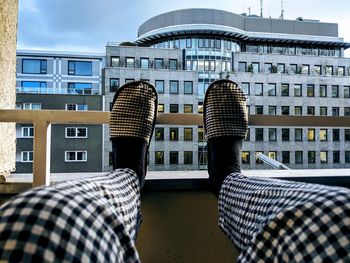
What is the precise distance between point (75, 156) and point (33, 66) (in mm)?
4034

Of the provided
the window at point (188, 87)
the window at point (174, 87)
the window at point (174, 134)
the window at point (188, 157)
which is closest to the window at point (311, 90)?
Answer: the window at point (188, 87)

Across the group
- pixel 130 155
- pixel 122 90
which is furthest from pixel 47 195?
pixel 122 90

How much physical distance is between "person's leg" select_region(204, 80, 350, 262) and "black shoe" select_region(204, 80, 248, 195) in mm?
174

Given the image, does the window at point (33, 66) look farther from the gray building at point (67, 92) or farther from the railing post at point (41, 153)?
the railing post at point (41, 153)

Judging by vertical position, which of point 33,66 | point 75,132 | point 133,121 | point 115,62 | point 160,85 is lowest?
point 133,121

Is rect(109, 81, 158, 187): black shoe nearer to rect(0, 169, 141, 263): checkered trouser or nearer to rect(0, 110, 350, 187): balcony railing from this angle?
rect(0, 110, 350, 187): balcony railing

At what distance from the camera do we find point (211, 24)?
1352 cm

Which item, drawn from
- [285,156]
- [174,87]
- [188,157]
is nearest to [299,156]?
[285,156]

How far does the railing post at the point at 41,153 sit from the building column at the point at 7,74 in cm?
Result: 15

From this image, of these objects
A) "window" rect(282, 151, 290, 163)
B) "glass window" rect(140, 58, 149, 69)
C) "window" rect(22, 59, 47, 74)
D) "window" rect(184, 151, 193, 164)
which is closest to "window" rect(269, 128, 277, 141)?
"window" rect(282, 151, 290, 163)

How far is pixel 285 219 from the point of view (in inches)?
14.7

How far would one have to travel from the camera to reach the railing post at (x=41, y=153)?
2.80ft

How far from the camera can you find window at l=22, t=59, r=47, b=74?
7.54 metres

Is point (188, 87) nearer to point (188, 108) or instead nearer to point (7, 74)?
point (188, 108)
